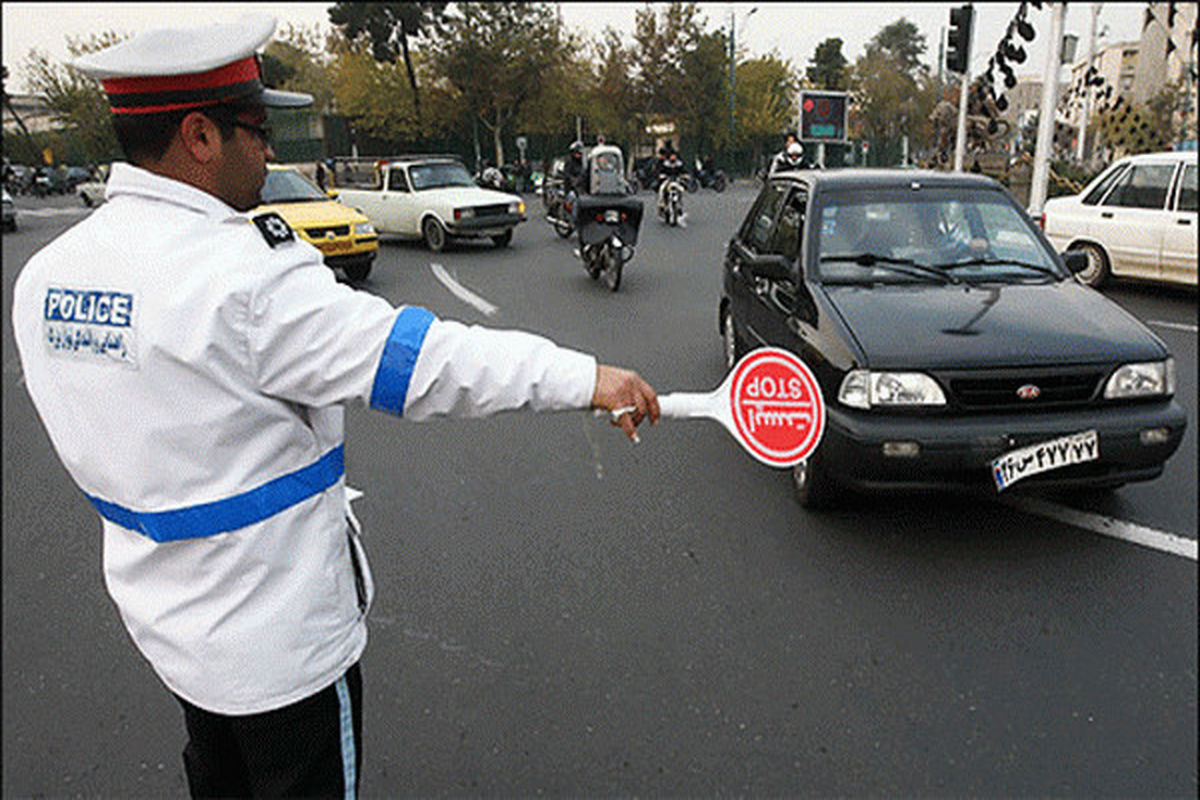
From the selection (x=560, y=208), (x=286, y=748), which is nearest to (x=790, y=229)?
(x=286, y=748)

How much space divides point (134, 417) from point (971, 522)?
12.0ft

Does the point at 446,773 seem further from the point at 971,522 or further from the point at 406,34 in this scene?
the point at 406,34

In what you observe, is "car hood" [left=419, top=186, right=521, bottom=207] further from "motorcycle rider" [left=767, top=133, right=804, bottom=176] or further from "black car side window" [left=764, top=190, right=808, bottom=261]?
"black car side window" [left=764, top=190, right=808, bottom=261]

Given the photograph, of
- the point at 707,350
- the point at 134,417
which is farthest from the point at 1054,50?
the point at 134,417

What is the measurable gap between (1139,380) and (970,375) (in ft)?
2.60

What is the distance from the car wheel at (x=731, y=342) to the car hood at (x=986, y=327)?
5.10 feet

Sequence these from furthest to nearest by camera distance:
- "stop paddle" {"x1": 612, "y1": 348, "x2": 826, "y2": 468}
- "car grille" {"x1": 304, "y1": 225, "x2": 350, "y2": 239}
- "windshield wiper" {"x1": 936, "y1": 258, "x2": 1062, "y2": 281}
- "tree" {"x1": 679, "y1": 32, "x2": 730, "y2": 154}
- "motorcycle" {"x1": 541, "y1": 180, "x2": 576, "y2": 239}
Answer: "tree" {"x1": 679, "y1": 32, "x2": 730, "y2": 154} → "motorcycle" {"x1": 541, "y1": 180, "x2": 576, "y2": 239} → "car grille" {"x1": 304, "y1": 225, "x2": 350, "y2": 239} → "windshield wiper" {"x1": 936, "y1": 258, "x2": 1062, "y2": 281} → "stop paddle" {"x1": 612, "y1": 348, "x2": 826, "y2": 468}

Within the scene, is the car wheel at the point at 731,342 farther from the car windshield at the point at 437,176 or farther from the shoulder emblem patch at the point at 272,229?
the car windshield at the point at 437,176

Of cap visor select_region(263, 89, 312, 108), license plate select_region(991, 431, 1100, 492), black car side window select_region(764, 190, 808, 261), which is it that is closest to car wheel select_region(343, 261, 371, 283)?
black car side window select_region(764, 190, 808, 261)

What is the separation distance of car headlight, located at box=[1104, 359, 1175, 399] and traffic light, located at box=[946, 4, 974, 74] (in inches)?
414

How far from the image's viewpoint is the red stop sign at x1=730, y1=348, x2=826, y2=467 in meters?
1.73

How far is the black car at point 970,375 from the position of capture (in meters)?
3.51

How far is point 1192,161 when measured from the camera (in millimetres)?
8164

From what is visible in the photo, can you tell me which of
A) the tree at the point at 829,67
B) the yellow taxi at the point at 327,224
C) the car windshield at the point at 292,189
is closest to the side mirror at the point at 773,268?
the tree at the point at 829,67
